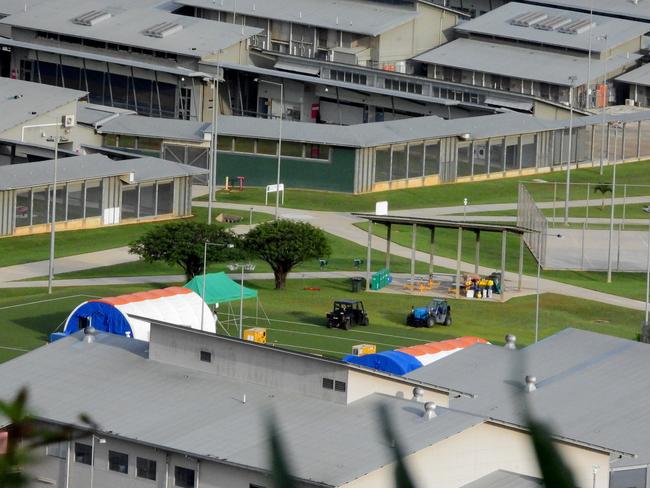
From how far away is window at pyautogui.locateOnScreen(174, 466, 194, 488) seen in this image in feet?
117

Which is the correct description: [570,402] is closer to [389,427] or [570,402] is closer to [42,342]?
[42,342]

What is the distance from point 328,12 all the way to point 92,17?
2102 cm

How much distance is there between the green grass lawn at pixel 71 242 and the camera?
79.4 m

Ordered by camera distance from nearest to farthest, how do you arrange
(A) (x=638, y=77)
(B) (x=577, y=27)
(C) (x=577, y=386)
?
(C) (x=577, y=386) → (A) (x=638, y=77) → (B) (x=577, y=27)

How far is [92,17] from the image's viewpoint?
437 feet

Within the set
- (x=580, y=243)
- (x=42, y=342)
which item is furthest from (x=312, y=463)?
(x=580, y=243)

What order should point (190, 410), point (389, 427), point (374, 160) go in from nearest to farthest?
1. point (389, 427)
2. point (190, 410)
3. point (374, 160)

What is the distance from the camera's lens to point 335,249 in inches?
3233

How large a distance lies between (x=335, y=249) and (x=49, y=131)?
97.9ft

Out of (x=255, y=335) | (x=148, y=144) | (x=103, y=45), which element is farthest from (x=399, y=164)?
(x=255, y=335)

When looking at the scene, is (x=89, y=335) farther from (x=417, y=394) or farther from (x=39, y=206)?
(x=39, y=206)

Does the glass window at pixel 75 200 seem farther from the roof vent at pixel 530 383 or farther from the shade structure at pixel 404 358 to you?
the roof vent at pixel 530 383

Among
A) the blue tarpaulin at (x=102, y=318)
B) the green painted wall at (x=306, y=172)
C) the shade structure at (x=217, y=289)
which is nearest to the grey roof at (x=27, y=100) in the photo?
the green painted wall at (x=306, y=172)

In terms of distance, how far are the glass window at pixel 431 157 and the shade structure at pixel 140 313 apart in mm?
49753
